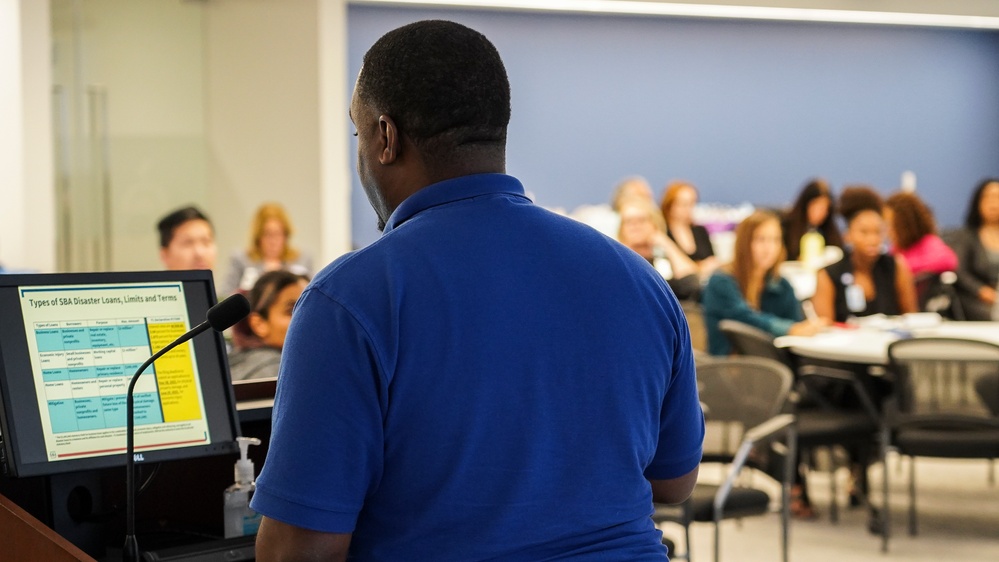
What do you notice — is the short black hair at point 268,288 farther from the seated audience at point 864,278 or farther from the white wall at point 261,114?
the white wall at point 261,114

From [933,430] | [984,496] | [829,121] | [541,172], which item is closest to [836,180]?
[829,121]

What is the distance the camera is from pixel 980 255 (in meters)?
7.36

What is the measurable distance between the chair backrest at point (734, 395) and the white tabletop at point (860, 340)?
1.06m

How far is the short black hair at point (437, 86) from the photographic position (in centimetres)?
129

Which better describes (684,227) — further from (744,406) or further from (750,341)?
(744,406)

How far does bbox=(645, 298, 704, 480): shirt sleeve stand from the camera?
1.46 m

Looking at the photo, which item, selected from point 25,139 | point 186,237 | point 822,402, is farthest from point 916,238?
point 25,139

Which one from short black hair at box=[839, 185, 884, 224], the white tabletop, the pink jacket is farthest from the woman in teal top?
the pink jacket

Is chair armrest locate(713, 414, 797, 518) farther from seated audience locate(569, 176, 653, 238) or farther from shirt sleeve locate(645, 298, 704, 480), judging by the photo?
seated audience locate(569, 176, 653, 238)

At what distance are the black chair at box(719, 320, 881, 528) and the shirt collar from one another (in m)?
3.79

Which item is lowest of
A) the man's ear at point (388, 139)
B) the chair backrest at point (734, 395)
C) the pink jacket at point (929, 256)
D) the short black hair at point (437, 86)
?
the chair backrest at point (734, 395)

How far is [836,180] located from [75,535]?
9579mm

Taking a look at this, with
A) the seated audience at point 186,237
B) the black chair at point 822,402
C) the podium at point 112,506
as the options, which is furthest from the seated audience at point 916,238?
the podium at point 112,506

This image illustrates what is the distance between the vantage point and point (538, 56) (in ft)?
31.6
